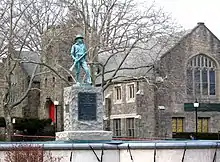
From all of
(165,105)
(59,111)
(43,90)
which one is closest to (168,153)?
(165,105)

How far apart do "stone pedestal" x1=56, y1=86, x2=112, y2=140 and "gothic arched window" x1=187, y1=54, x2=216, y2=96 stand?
105 feet

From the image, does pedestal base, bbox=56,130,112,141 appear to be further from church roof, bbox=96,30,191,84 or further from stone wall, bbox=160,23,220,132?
stone wall, bbox=160,23,220,132

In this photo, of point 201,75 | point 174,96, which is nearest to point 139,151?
point 174,96

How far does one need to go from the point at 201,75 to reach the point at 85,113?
33508 mm

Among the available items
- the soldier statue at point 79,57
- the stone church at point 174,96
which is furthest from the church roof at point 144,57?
the soldier statue at point 79,57

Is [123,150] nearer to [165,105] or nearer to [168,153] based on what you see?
[168,153]


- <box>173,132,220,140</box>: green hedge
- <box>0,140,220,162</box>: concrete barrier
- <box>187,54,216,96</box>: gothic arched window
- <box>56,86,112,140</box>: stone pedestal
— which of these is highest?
<box>187,54,216,96</box>: gothic arched window

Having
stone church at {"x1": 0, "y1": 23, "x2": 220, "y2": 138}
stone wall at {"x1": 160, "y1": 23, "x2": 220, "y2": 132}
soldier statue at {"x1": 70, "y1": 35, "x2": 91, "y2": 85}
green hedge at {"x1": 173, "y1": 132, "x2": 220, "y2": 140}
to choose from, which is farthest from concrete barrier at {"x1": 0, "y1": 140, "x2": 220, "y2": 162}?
stone wall at {"x1": 160, "y1": 23, "x2": 220, "y2": 132}

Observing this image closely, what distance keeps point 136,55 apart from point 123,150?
94.9 feet

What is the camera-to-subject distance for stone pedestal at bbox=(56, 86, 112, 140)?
861 inches

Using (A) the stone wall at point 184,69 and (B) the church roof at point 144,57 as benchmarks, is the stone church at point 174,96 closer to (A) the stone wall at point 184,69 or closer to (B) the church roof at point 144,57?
(A) the stone wall at point 184,69

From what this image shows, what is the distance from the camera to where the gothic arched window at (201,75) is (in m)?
54.0

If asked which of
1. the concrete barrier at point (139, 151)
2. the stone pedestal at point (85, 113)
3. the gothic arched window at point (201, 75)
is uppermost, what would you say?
the gothic arched window at point (201, 75)

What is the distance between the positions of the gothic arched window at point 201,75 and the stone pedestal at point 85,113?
105ft
